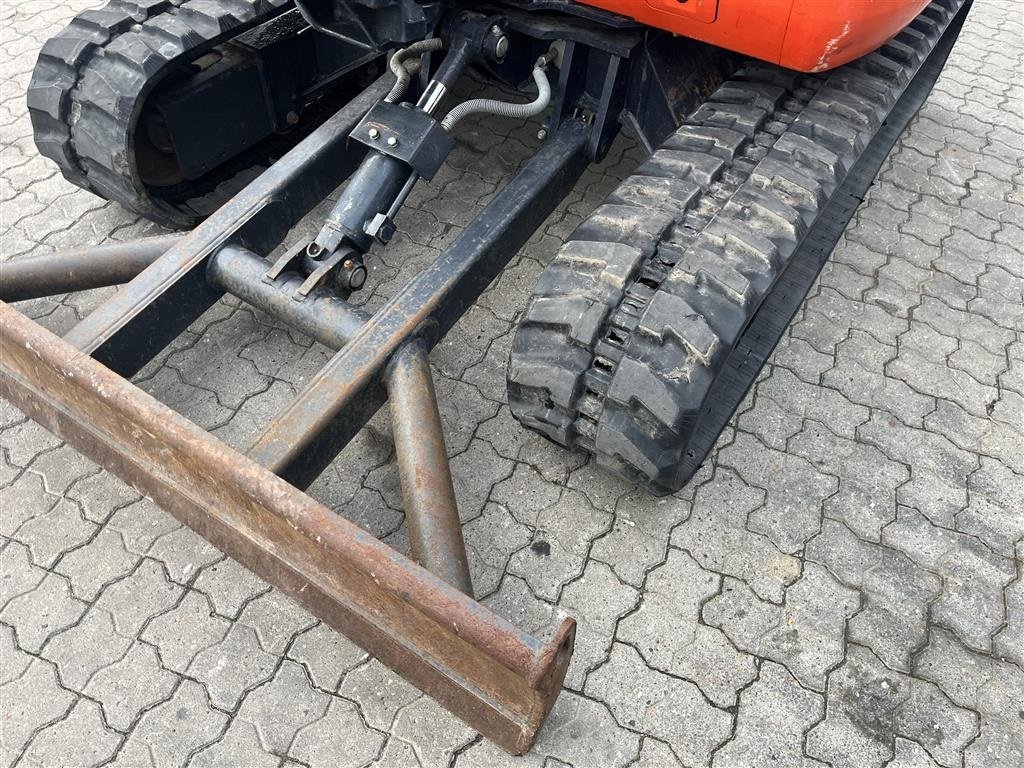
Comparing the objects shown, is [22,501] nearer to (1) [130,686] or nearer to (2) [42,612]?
(2) [42,612]

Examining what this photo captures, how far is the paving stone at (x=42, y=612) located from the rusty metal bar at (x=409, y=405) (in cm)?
97

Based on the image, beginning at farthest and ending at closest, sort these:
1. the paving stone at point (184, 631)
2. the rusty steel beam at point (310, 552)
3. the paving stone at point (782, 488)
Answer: the paving stone at point (782, 488) → the paving stone at point (184, 631) → the rusty steel beam at point (310, 552)

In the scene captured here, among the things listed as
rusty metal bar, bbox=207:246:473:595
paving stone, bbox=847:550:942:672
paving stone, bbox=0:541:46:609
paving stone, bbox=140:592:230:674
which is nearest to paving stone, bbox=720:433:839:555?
paving stone, bbox=847:550:942:672

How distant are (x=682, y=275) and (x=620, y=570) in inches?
35.1

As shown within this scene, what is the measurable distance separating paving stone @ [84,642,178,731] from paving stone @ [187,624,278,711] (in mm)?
81

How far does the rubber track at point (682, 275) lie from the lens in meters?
2.18

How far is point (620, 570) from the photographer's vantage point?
8.25ft

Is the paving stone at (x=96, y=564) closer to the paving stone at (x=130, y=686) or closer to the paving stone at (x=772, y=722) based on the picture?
the paving stone at (x=130, y=686)

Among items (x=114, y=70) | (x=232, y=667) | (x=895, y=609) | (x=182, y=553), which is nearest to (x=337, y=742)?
(x=232, y=667)

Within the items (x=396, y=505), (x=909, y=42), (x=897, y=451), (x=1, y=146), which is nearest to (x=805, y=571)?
(x=897, y=451)

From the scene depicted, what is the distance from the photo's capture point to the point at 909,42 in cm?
304

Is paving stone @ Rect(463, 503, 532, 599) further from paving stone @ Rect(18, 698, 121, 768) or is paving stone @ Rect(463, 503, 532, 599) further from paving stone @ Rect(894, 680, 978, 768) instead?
paving stone @ Rect(894, 680, 978, 768)

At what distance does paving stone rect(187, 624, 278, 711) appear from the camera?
221cm

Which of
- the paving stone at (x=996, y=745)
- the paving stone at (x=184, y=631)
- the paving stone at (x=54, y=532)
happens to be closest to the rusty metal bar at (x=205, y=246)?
the paving stone at (x=54, y=532)
